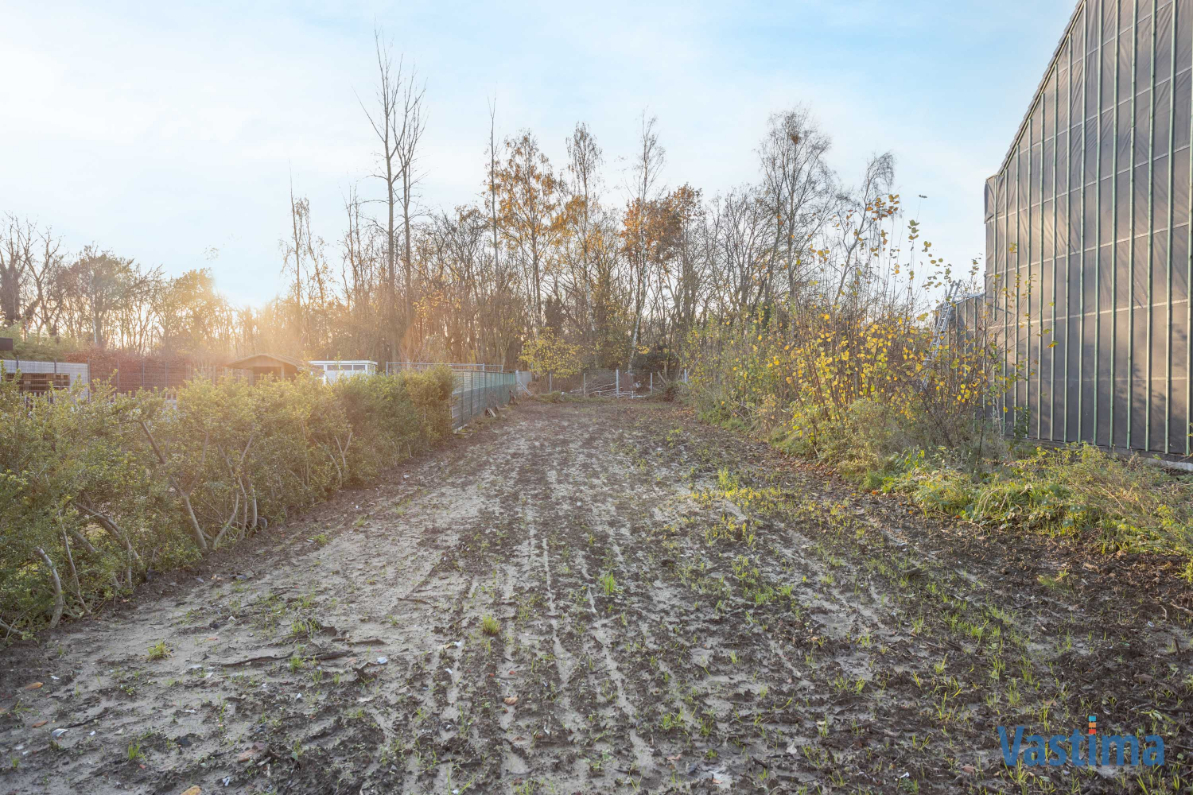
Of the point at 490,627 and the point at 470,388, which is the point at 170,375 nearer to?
the point at 470,388

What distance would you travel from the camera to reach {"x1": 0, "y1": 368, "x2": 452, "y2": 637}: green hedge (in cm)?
349

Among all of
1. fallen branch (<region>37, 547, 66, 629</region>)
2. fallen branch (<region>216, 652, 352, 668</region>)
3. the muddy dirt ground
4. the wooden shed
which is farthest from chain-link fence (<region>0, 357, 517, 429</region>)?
fallen branch (<region>216, 652, 352, 668</region>)

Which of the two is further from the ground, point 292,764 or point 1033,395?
point 1033,395

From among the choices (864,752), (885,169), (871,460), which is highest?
(885,169)

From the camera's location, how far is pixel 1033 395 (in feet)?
39.3

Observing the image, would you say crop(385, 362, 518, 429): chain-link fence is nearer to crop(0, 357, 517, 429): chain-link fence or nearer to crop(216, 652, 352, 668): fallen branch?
crop(0, 357, 517, 429): chain-link fence

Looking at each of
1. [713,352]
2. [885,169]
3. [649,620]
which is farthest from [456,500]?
[885,169]

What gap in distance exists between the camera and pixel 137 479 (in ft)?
13.9

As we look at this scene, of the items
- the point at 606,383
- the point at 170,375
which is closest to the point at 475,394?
the point at 170,375

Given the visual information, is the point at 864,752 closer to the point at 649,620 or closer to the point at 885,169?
the point at 649,620

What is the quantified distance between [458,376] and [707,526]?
10189 millimetres

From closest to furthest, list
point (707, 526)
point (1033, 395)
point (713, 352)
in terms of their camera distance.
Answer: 1. point (707, 526)
2. point (1033, 395)
3. point (713, 352)

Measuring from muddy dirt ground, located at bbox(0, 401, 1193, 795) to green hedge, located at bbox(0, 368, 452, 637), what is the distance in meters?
0.28

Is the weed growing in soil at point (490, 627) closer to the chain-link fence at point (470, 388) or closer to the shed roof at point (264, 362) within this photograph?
the chain-link fence at point (470, 388)
